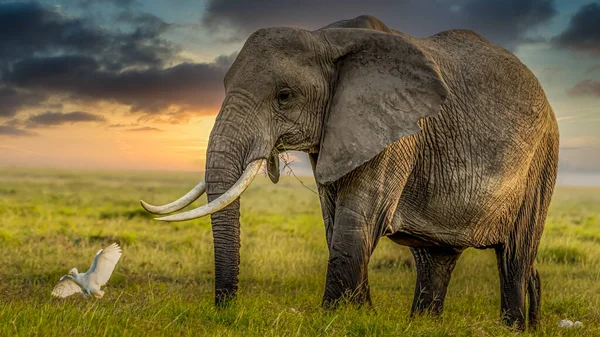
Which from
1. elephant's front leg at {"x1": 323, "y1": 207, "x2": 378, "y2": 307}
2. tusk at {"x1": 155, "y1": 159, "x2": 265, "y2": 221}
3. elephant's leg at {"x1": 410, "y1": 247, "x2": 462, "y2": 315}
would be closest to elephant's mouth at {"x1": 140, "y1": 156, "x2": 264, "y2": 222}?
tusk at {"x1": 155, "y1": 159, "x2": 265, "y2": 221}

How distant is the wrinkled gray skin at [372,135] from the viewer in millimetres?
6102

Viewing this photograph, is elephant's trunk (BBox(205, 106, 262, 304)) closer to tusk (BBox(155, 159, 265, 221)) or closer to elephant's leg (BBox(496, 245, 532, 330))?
tusk (BBox(155, 159, 265, 221))

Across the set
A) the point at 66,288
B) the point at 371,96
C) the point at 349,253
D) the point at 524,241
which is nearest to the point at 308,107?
the point at 371,96

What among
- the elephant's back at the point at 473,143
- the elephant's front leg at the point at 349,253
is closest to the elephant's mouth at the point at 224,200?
the elephant's front leg at the point at 349,253

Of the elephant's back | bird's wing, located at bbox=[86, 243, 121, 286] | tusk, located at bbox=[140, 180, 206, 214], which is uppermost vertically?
the elephant's back

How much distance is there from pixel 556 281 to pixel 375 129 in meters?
7.80

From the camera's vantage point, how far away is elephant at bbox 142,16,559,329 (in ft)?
19.9

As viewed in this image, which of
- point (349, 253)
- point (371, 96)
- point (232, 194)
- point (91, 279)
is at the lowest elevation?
point (91, 279)

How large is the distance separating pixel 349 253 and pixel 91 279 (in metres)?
3.67

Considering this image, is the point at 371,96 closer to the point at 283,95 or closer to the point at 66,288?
the point at 283,95

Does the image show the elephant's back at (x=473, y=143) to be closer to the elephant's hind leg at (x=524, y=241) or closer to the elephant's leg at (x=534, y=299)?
the elephant's hind leg at (x=524, y=241)

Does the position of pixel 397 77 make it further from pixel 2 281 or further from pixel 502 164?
pixel 2 281

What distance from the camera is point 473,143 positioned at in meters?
7.54

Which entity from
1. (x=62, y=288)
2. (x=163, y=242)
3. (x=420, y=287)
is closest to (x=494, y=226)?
(x=420, y=287)
